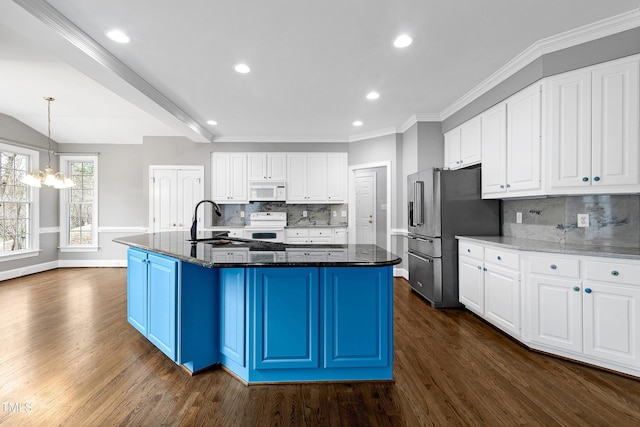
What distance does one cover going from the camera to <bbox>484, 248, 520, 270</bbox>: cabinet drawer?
2.74 metres

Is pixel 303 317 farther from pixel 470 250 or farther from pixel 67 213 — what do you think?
pixel 67 213

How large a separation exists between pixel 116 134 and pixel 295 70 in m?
4.87

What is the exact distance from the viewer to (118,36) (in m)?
2.64

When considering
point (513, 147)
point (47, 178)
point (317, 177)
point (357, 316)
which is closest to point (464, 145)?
point (513, 147)

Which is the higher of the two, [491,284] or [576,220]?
[576,220]

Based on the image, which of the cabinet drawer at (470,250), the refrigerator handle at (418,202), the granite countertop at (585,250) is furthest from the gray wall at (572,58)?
the cabinet drawer at (470,250)

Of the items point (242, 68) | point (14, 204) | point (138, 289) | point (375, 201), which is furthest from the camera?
point (375, 201)

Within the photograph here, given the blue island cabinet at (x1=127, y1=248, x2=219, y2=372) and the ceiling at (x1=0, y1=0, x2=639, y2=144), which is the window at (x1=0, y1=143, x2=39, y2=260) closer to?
the ceiling at (x1=0, y1=0, x2=639, y2=144)

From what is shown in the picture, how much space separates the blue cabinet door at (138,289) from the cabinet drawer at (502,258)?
3.28 meters

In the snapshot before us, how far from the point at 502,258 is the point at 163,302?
119 inches

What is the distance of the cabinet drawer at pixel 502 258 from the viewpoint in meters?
2.74

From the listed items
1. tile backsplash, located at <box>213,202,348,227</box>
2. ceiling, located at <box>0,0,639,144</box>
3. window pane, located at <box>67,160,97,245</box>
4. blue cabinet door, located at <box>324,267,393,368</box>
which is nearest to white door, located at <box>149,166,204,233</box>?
tile backsplash, located at <box>213,202,348,227</box>

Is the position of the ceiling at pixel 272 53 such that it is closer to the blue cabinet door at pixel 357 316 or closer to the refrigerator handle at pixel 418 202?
the refrigerator handle at pixel 418 202

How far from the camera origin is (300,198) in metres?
6.10
